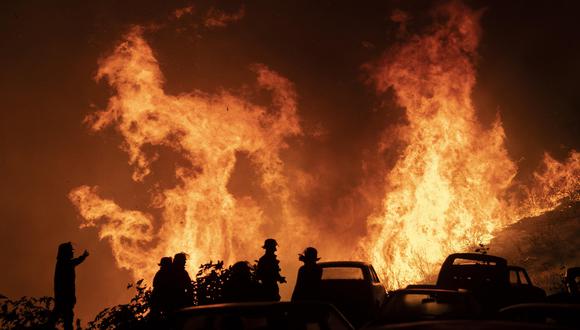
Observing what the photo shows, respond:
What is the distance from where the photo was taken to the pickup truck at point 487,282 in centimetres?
1126

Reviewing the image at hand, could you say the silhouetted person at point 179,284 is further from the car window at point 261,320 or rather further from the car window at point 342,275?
the car window at point 261,320

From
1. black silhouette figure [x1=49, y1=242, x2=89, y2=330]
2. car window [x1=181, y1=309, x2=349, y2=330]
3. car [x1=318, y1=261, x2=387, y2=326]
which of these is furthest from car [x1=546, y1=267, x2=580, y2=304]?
black silhouette figure [x1=49, y1=242, x2=89, y2=330]

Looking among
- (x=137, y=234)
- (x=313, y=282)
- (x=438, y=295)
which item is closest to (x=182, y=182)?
(x=137, y=234)

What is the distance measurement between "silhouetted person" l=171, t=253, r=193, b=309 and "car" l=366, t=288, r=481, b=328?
466 centimetres

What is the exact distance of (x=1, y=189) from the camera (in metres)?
43.2

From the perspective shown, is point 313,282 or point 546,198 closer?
point 313,282

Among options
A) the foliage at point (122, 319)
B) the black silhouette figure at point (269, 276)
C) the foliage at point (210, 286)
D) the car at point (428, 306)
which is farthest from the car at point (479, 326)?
the foliage at point (210, 286)

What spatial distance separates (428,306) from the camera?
6730 mm

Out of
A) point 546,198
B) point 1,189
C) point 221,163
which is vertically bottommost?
point 546,198

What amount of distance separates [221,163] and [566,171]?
27.8 meters

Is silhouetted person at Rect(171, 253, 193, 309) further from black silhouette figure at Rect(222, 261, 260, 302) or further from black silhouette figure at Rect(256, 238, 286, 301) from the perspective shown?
black silhouette figure at Rect(256, 238, 286, 301)

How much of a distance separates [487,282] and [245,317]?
9.30 meters

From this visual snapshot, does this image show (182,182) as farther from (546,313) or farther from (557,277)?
(546,313)

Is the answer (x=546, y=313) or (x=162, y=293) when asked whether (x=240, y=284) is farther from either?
(x=546, y=313)
